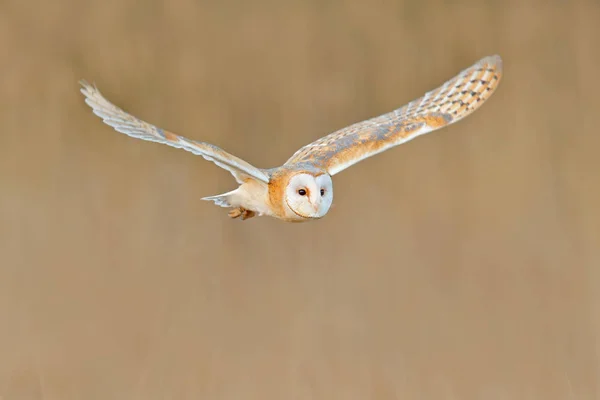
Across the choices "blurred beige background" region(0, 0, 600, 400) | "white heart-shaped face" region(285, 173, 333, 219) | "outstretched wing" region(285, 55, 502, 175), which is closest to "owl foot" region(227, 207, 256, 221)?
"outstretched wing" region(285, 55, 502, 175)

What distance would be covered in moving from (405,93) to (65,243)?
4.68ft

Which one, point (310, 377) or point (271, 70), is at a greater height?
point (271, 70)

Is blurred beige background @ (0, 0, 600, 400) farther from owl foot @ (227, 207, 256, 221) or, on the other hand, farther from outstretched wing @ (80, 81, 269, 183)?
outstretched wing @ (80, 81, 269, 183)

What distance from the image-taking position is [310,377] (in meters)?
3.04

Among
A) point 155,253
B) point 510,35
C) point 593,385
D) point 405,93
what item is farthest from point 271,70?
point 593,385

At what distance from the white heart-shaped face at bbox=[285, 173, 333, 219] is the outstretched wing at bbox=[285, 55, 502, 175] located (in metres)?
0.13

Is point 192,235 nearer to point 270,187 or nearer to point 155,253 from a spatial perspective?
point 155,253

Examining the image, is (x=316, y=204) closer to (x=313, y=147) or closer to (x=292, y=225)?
(x=313, y=147)

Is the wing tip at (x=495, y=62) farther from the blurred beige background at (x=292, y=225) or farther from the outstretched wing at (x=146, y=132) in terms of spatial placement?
the blurred beige background at (x=292, y=225)

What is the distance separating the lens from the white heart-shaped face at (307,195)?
177 cm

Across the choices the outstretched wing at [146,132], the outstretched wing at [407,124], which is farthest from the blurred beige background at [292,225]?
the outstretched wing at [146,132]

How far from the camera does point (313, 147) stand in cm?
213

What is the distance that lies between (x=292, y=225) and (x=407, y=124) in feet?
3.55

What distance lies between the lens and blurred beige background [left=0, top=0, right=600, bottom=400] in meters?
2.89
